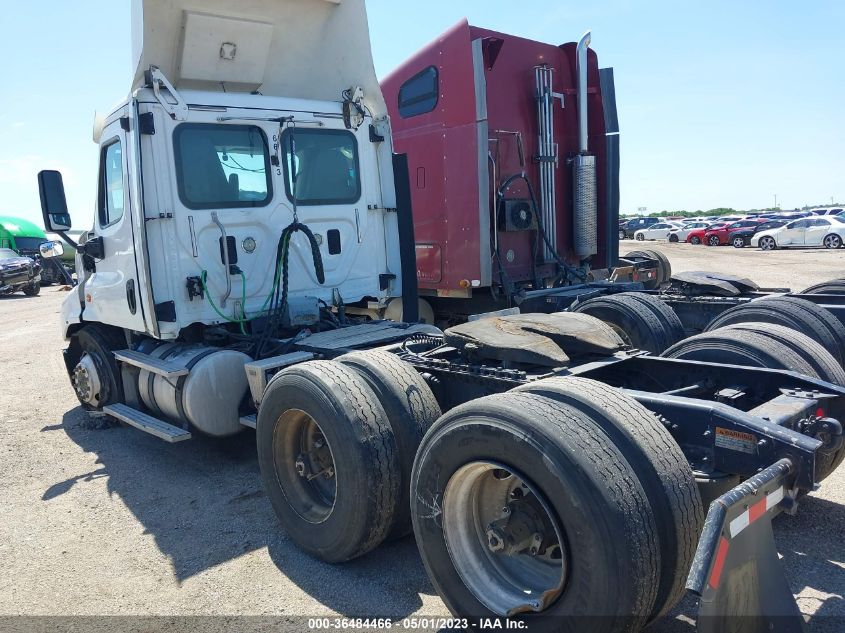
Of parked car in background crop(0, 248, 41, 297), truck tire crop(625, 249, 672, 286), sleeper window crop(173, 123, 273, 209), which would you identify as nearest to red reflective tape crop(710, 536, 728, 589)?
sleeper window crop(173, 123, 273, 209)

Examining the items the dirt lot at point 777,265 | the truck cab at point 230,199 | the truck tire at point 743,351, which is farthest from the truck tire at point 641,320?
the dirt lot at point 777,265

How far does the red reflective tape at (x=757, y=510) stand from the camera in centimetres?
233

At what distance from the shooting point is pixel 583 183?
26.7 feet

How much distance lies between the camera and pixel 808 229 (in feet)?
102

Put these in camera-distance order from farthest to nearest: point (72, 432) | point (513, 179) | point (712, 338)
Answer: point (513, 179)
point (72, 432)
point (712, 338)

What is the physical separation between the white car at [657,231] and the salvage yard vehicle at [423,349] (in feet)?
125

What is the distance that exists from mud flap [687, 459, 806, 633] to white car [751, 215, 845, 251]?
3246cm

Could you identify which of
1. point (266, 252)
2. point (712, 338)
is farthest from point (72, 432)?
point (712, 338)

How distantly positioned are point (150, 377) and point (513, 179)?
421 centimetres

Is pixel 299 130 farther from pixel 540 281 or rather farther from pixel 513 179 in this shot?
pixel 540 281

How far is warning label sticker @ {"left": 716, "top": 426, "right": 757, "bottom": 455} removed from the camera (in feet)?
8.63

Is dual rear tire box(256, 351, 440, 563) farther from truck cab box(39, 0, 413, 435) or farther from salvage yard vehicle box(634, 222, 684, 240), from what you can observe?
salvage yard vehicle box(634, 222, 684, 240)

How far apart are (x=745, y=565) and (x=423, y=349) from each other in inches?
92.4

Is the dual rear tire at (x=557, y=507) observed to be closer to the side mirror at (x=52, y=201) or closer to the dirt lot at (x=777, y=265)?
the side mirror at (x=52, y=201)
